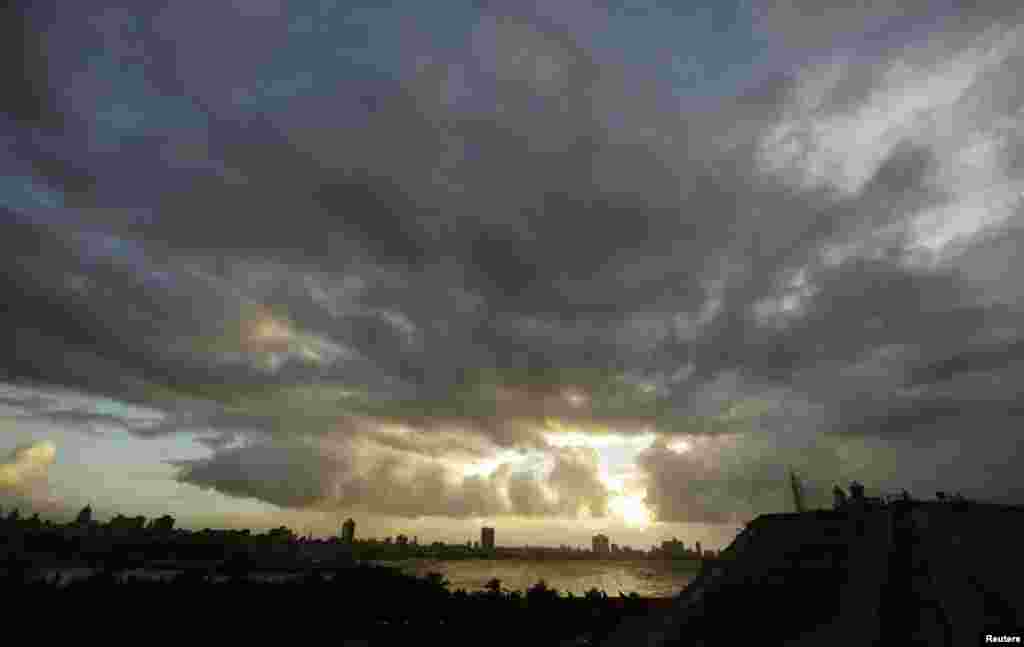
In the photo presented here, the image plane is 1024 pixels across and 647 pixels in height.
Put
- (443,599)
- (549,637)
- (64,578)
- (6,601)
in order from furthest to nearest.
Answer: (64,578) < (443,599) < (6,601) < (549,637)

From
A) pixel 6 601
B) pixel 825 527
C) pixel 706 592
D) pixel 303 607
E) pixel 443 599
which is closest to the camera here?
pixel 706 592

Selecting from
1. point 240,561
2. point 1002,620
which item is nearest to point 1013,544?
point 1002,620

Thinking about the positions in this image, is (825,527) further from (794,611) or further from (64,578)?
(64,578)

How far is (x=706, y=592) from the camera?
78.7 ft

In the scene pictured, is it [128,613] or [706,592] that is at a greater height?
[706,592]

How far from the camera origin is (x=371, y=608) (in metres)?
53.4

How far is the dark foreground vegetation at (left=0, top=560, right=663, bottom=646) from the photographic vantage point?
42781 mm

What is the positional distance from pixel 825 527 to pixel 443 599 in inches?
1633

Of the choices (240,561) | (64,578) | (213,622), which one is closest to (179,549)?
(240,561)

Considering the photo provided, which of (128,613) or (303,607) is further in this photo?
(303,607)

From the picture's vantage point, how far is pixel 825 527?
27750 millimetres

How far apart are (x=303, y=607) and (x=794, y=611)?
1862 inches

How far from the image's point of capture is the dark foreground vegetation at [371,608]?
42.8 m

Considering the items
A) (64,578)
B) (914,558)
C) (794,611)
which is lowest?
(64,578)
